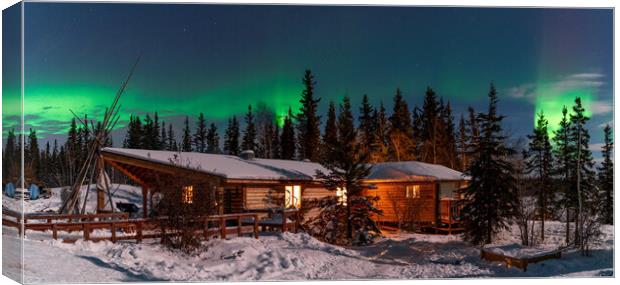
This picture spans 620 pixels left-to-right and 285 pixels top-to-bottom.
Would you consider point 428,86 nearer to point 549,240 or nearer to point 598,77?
point 549,240

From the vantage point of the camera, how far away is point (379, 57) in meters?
20.5

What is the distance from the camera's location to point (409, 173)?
24.4 metres

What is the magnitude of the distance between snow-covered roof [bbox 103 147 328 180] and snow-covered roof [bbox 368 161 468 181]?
123 inches

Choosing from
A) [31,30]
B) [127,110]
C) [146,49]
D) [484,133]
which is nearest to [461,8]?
[484,133]

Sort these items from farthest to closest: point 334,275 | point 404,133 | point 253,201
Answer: point 404,133
point 253,201
point 334,275

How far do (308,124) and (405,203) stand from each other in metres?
5.69

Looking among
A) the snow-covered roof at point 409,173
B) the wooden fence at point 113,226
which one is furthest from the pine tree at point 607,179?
the wooden fence at point 113,226

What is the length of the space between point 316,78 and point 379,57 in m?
2.39

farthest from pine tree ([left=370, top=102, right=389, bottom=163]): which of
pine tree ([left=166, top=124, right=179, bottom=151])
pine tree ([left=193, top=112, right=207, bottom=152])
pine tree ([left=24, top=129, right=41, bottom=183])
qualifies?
pine tree ([left=24, top=129, right=41, bottom=183])

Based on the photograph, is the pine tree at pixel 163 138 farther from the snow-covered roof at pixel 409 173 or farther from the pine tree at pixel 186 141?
the snow-covered roof at pixel 409 173

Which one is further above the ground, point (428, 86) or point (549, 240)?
point (428, 86)

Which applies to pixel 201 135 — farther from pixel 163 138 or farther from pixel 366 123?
pixel 366 123

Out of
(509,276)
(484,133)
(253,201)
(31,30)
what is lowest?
(509,276)

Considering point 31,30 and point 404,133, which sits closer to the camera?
point 31,30
